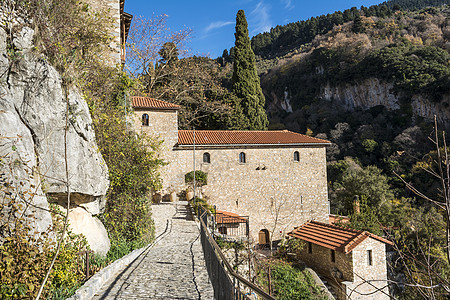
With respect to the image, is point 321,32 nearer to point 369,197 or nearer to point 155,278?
point 369,197

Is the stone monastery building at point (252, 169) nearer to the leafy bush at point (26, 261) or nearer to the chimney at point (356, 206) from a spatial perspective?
the chimney at point (356, 206)

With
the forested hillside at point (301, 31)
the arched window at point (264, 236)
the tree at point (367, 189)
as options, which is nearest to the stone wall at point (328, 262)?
the arched window at point (264, 236)

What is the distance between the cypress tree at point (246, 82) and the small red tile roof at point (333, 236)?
11.2m

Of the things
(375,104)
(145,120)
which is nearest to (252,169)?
(145,120)

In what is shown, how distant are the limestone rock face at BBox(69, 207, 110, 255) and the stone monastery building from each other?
12.5 m

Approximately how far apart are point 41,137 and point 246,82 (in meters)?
24.3

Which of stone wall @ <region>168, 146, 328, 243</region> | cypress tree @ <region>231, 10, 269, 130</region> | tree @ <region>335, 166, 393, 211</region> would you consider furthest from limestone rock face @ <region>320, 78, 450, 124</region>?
stone wall @ <region>168, 146, 328, 243</region>

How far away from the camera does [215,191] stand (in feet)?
72.0

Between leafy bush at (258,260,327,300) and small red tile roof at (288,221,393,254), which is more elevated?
small red tile roof at (288,221,393,254)

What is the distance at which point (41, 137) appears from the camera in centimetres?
699

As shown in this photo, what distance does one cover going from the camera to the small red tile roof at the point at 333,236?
16.3 meters

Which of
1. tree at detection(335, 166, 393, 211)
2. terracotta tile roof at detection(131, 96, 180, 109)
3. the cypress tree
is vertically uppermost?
the cypress tree

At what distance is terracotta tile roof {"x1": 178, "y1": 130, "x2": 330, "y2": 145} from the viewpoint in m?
21.9

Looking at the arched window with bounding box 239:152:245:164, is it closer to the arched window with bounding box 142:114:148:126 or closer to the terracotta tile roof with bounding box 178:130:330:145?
the terracotta tile roof with bounding box 178:130:330:145
